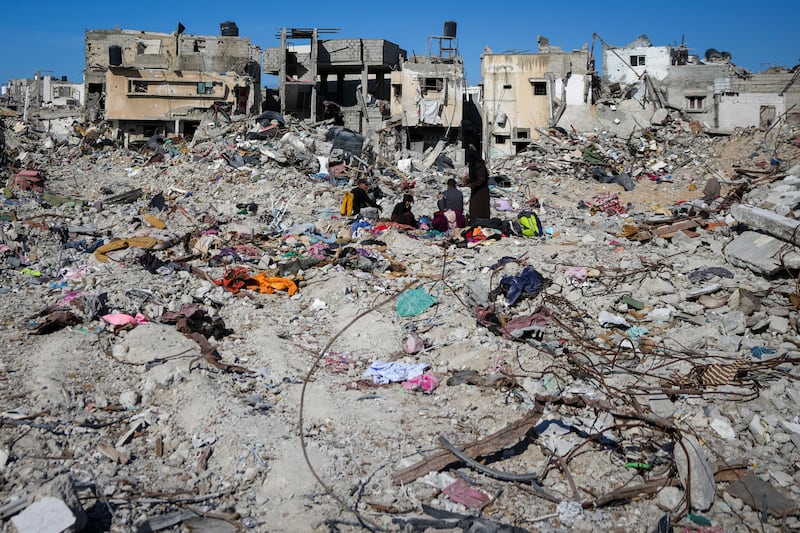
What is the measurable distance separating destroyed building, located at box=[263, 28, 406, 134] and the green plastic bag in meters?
23.7

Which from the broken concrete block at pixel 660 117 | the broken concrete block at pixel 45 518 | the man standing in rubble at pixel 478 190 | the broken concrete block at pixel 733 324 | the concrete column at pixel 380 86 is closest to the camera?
the broken concrete block at pixel 45 518

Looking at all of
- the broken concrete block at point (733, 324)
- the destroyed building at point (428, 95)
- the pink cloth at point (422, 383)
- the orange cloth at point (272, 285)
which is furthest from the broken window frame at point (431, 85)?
the pink cloth at point (422, 383)

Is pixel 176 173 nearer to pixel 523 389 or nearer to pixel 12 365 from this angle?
pixel 12 365

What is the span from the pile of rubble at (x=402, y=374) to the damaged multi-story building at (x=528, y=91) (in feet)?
54.9

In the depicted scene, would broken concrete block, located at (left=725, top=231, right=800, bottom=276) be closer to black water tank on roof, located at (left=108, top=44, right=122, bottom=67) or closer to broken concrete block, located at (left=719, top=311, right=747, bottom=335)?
broken concrete block, located at (left=719, top=311, right=747, bottom=335)

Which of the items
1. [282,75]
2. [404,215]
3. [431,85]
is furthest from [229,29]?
[404,215]

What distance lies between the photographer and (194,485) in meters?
3.96

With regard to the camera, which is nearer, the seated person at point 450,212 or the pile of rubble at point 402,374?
the pile of rubble at point 402,374

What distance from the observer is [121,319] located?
6637mm

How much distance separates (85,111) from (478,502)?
34894mm

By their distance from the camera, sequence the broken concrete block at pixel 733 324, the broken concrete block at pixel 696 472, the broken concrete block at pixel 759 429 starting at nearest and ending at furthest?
1. the broken concrete block at pixel 696 472
2. the broken concrete block at pixel 759 429
3. the broken concrete block at pixel 733 324

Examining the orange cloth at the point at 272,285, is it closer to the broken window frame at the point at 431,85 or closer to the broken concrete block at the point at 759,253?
the broken concrete block at the point at 759,253

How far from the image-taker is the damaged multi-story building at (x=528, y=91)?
2778 cm

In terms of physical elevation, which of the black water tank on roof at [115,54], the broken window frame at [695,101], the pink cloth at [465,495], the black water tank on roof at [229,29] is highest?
the black water tank on roof at [229,29]
